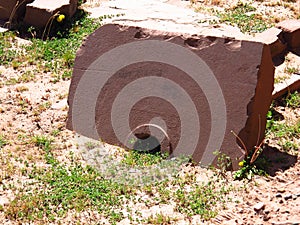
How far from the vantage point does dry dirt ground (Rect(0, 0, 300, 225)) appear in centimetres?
498

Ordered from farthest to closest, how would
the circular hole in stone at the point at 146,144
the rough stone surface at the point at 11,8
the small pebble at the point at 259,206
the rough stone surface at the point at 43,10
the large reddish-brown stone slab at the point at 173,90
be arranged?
the rough stone surface at the point at 11,8 → the rough stone surface at the point at 43,10 → the circular hole in stone at the point at 146,144 → the large reddish-brown stone slab at the point at 173,90 → the small pebble at the point at 259,206

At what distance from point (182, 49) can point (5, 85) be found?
8.59ft

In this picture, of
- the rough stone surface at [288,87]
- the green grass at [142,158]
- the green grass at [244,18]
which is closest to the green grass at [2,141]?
the green grass at [142,158]

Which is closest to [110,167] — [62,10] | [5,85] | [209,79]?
[209,79]

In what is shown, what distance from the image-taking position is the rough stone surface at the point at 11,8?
28.7 feet

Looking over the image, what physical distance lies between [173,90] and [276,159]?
120 centimetres

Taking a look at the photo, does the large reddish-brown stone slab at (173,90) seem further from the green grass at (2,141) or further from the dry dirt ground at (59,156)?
the green grass at (2,141)

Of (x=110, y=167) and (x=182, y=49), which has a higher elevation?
(x=182, y=49)

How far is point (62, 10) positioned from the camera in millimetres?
8555

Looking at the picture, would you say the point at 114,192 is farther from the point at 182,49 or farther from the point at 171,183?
the point at 182,49

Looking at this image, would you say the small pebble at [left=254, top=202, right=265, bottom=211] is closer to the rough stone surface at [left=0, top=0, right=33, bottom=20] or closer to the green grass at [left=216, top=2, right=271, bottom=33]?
the green grass at [left=216, top=2, right=271, bottom=33]

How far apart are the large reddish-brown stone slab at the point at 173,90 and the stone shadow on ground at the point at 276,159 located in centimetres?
18

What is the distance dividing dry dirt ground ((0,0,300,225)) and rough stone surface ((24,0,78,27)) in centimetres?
107

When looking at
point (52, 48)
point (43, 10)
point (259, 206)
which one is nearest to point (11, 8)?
point (43, 10)
